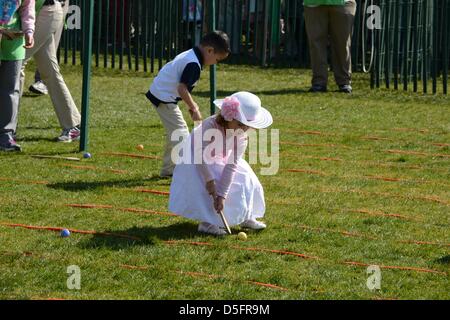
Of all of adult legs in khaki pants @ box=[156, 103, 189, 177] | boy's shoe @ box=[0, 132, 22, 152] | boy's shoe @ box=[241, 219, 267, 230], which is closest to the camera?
boy's shoe @ box=[241, 219, 267, 230]

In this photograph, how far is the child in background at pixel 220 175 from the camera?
23.3 ft

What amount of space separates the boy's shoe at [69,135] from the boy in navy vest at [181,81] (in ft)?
6.09

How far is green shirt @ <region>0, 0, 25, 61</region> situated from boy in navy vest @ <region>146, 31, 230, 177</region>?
1556 mm

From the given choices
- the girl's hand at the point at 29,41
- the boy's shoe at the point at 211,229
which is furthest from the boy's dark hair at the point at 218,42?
the girl's hand at the point at 29,41

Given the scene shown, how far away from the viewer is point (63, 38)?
52.6ft

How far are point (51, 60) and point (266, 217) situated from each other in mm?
3669

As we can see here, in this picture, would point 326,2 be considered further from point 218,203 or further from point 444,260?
point 444,260

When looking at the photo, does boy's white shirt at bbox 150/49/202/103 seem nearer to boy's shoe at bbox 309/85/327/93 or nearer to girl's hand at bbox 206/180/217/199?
girl's hand at bbox 206/180/217/199

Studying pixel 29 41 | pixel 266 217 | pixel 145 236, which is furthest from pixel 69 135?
pixel 145 236

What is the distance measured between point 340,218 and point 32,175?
275 centimetres

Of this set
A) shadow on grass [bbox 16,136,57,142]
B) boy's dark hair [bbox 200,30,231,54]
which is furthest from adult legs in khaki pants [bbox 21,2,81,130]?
boy's dark hair [bbox 200,30,231,54]

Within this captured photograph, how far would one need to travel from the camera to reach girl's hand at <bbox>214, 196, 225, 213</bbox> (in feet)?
23.2

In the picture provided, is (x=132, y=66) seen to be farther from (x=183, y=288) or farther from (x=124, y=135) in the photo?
(x=183, y=288)
